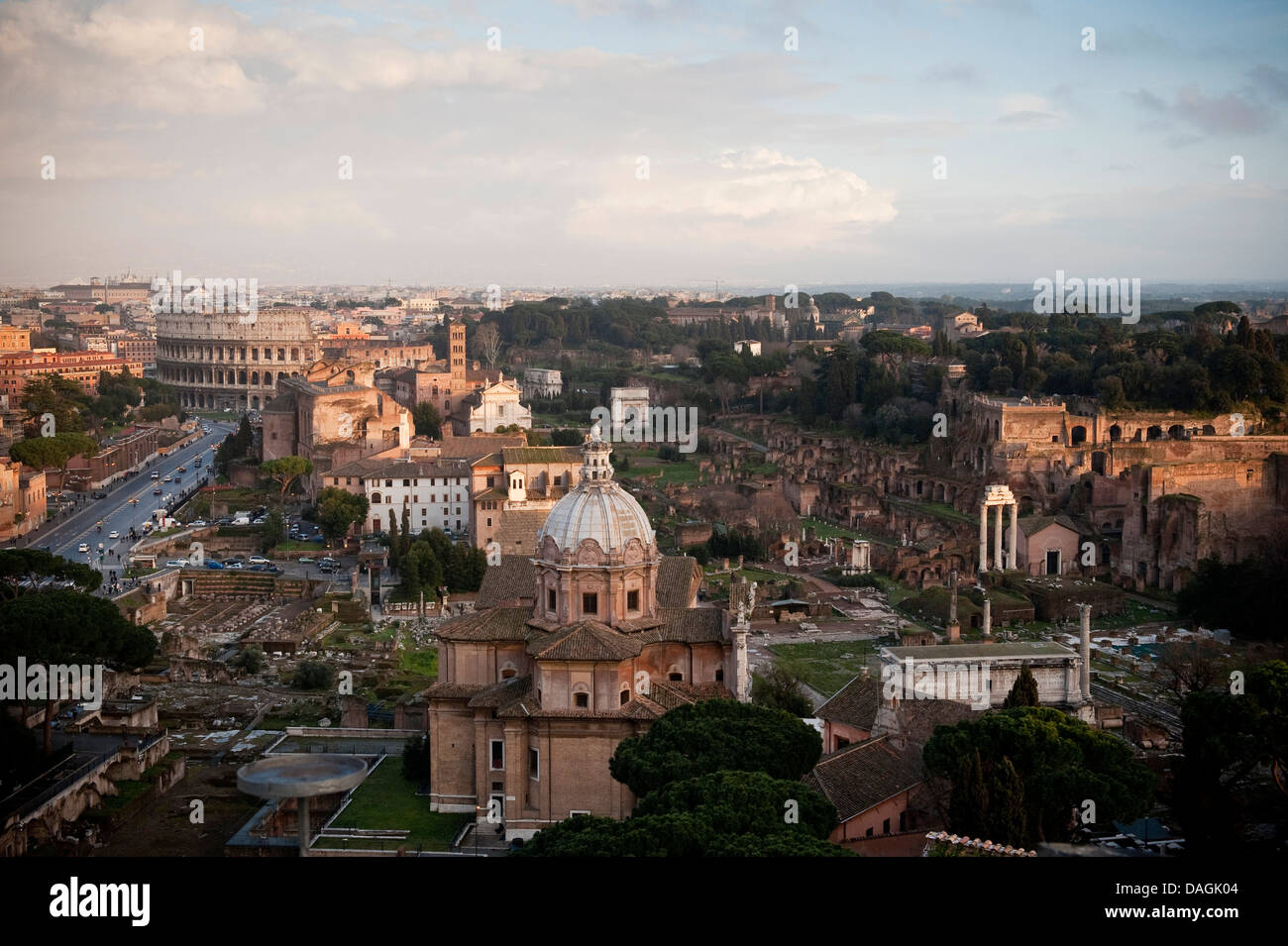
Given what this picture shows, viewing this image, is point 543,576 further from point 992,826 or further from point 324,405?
point 324,405

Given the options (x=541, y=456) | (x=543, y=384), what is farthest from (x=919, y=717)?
(x=543, y=384)

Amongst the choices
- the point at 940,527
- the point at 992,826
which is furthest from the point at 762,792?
the point at 940,527

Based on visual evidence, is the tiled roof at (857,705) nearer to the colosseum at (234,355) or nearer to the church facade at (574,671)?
the church facade at (574,671)

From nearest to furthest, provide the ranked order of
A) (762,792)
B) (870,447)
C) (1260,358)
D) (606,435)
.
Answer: (762,792) → (1260,358) → (870,447) → (606,435)

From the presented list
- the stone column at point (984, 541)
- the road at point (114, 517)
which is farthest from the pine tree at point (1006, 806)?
the road at point (114, 517)

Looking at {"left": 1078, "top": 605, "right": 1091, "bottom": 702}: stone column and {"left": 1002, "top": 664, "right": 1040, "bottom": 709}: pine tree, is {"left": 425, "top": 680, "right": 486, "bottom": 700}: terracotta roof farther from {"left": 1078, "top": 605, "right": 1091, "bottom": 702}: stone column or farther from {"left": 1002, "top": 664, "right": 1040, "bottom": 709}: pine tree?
{"left": 1078, "top": 605, "right": 1091, "bottom": 702}: stone column

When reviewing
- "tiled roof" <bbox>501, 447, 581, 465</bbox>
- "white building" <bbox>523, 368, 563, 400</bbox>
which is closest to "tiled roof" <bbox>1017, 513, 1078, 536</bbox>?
"tiled roof" <bbox>501, 447, 581, 465</bbox>
